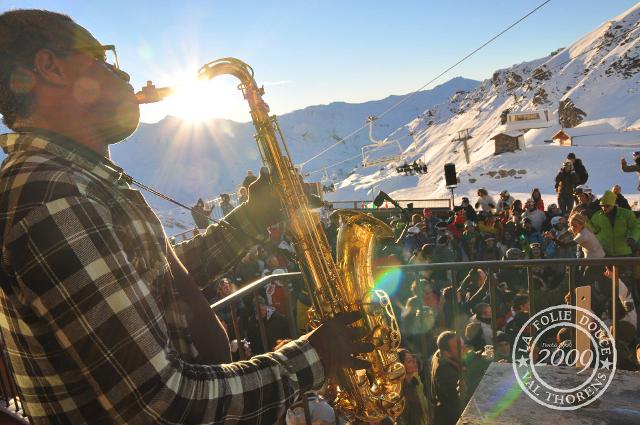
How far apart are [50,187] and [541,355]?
4.94 metres

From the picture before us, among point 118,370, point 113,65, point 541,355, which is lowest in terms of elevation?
point 541,355

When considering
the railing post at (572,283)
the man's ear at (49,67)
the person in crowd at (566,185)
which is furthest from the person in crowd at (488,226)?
the man's ear at (49,67)

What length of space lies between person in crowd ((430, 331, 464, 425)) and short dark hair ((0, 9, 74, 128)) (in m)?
3.81

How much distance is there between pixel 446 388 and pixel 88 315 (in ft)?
12.5

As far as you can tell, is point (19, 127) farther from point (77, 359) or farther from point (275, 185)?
point (275, 185)

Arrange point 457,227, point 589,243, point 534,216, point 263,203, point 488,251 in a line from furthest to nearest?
point 457,227 < point 534,216 < point 488,251 < point 589,243 < point 263,203

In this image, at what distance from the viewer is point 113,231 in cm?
116

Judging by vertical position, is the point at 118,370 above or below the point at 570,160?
above

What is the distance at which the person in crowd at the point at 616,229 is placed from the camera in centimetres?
723

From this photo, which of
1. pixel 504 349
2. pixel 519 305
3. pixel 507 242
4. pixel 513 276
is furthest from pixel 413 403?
pixel 507 242

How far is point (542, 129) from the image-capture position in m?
52.7

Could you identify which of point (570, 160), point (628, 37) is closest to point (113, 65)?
point (570, 160)

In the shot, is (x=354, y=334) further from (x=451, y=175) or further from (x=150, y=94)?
(x=451, y=175)

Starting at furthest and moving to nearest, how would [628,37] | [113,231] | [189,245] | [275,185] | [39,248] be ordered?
[628,37]
[275,185]
[189,245]
[113,231]
[39,248]
